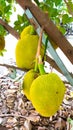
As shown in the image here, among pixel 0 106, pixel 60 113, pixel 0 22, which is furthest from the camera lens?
pixel 0 106

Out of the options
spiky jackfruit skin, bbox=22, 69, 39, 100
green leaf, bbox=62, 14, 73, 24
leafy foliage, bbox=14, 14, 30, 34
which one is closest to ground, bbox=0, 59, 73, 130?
leafy foliage, bbox=14, 14, 30, 34

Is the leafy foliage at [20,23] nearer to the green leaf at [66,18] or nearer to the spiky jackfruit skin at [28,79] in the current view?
the green leaf at [66,18]

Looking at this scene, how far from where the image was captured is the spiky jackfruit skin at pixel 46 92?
0.39 metres

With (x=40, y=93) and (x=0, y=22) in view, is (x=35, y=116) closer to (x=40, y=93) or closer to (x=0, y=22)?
(x=0, y=22)

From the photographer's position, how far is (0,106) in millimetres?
2219

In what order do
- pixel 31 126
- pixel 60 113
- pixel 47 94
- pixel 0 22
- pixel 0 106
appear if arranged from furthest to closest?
pixel 0 106, pixel 60 113, pixel 31 126, pixel 0 22, pixel 47 94

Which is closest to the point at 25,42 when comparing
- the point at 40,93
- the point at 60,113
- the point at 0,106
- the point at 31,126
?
the point at 40,93

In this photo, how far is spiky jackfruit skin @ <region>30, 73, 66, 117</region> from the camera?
1.29 ft

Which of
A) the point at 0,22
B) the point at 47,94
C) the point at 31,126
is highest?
the point at 0,22

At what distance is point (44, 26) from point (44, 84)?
0.09 meters

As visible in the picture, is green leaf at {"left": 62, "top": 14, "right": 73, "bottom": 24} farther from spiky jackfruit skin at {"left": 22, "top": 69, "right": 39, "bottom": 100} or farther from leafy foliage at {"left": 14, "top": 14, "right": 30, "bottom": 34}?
spiky jackfruit skin at {"left": 22, "top": 69, "right": 39, "bottom": 100}

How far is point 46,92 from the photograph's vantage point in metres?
0.39

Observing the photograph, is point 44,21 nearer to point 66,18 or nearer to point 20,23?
point 66,18

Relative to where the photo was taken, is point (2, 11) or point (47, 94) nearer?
point (47, 94)
